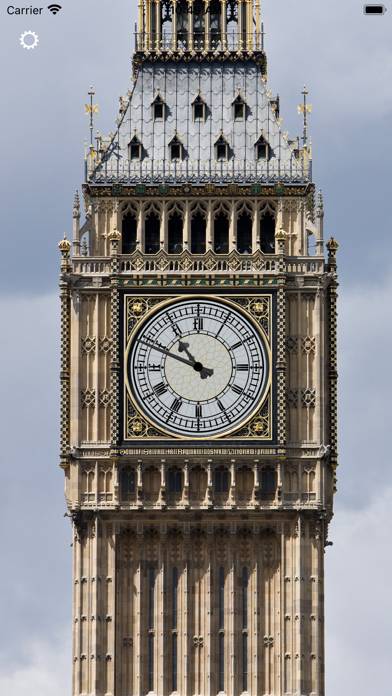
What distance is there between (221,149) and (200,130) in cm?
71

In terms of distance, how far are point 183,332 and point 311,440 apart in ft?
11.3

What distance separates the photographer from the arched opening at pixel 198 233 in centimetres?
8425

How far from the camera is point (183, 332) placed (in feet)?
273

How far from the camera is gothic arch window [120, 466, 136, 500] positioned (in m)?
82.8

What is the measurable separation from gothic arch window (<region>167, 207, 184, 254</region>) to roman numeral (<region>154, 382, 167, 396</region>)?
298cm

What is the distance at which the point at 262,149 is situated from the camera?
8506 cm

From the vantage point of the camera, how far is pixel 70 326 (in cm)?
8369

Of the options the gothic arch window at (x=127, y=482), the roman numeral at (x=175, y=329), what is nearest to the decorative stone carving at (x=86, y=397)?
the gothic arch window at (x=127, y=482)

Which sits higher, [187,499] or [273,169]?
[273,169]

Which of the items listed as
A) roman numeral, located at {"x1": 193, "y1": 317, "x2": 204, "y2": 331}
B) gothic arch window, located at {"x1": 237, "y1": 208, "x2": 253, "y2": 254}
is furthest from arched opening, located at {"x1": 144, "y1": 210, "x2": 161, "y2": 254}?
roman numeral, located at {"x1": 193, "y1": 317, "x2": 204, "y2": 331}

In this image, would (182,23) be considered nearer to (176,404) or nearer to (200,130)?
(200,130)

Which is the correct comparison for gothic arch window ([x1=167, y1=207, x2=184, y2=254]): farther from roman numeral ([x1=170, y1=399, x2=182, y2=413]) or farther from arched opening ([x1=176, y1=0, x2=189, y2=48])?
arched opening ([x1=176, y1=0, x2=189, y2=48])

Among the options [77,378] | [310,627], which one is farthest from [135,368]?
[310,627]

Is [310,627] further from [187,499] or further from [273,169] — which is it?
[273,169]
